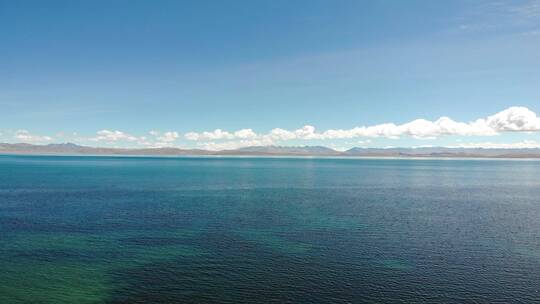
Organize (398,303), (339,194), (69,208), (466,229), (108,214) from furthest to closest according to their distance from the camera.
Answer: (339,194) → (69,208) → (108,214) → (466,229) → (398,303)

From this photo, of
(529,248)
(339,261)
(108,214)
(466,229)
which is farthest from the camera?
(108,214)

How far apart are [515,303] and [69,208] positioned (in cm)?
6680

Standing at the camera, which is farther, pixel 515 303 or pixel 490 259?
pixel 490 259

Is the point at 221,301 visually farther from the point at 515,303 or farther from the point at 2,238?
the point at 2,238

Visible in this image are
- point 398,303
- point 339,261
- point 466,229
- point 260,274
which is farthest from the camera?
point 466,229

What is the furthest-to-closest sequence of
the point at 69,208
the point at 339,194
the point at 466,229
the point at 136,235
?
the point at 339,194 < the point at 69,208 < the point at 466,229 < the point at 136,235

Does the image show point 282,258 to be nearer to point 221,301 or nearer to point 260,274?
point 260,274

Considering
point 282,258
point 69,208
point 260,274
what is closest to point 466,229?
point 282,258

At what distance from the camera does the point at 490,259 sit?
39.9 metres

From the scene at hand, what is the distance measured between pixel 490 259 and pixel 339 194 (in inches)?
2154

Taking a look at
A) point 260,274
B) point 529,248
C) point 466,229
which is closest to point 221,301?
point 260,274

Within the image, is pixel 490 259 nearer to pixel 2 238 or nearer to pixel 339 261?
pixel 339 261

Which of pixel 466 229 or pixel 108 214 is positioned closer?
pixel 466 229

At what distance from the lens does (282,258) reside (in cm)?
4019
